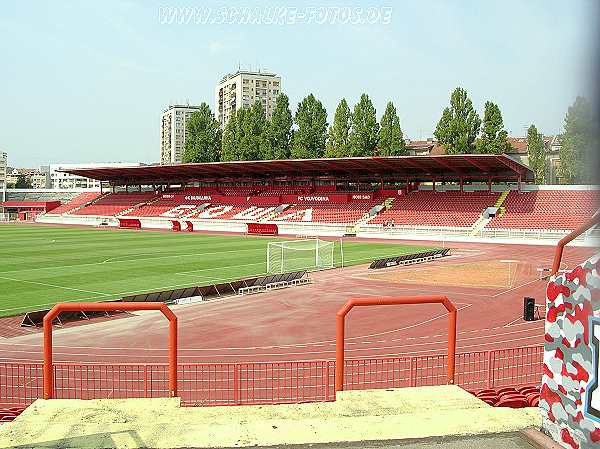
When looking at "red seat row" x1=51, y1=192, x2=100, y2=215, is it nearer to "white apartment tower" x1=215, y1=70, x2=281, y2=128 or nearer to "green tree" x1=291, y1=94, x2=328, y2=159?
"green tree" x1=291, y1=94, x2=328, y2=159

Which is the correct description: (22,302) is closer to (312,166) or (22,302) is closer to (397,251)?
(397,251)

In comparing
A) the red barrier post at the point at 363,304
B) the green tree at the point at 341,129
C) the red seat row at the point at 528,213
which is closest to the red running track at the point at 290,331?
the red barrier post at the point at 363,304

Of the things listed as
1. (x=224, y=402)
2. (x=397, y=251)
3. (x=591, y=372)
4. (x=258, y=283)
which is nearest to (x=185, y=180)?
(x=397, y=251)

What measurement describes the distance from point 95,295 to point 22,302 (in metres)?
2.41

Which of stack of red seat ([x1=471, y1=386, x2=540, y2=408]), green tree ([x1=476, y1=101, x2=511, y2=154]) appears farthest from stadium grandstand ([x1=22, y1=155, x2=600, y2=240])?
stack of red seat ([x1=471, y1=386, x2=540, y2=408])

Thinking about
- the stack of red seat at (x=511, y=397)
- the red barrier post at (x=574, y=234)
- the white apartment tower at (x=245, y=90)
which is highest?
the white apartment tower at (x=245, y=90)

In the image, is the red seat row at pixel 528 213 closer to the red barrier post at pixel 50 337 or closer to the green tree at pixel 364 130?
the green tree at pixel 364 130

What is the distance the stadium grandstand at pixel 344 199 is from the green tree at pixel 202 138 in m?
8.96

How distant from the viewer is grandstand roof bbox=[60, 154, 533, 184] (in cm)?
5125

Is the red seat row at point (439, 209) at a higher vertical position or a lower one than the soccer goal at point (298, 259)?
higher

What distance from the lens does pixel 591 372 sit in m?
4.43

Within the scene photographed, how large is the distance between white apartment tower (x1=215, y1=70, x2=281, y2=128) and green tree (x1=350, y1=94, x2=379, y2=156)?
8613cm

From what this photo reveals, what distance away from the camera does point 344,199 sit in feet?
208

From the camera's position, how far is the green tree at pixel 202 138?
289 ft
